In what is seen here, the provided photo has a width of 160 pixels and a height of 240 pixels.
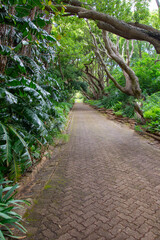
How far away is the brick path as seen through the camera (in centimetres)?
245

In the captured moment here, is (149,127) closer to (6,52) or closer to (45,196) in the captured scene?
(45,196)

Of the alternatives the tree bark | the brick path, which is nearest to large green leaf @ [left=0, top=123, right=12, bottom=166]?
the brick path

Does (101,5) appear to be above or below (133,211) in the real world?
above

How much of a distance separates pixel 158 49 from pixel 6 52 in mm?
4718

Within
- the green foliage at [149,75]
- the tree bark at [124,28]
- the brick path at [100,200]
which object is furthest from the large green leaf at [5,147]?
the green foliage at [149,75]

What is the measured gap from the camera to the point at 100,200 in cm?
320

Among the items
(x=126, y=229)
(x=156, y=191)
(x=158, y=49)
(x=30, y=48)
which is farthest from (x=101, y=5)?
(x=126, y=229)

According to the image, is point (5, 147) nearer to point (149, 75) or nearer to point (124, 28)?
point (124, 28)

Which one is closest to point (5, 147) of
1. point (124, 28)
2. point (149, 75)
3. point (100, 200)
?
point (100, 200)

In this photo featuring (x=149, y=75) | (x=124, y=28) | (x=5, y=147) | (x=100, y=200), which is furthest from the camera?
(x=149, y=75)

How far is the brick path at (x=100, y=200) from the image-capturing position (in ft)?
8.04

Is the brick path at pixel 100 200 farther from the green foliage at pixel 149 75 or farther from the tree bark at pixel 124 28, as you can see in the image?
the green foliage at pixel 149 75

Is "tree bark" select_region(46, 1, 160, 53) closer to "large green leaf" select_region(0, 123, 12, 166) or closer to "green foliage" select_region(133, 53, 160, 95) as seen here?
"large green leaf" select_region(0, 123, 12, 166)

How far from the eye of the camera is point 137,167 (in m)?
4.77
